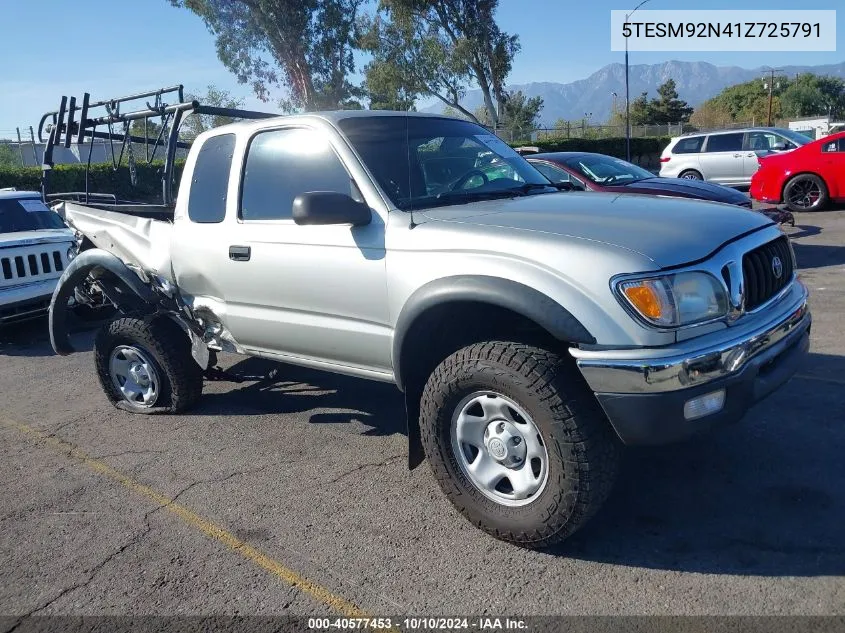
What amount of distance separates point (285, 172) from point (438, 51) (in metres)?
36.9

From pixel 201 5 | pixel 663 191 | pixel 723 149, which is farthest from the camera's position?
pixel 201 5

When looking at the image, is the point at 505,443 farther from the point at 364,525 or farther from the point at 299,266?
the point at 299,266

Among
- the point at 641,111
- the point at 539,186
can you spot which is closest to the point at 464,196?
the point at 539,186

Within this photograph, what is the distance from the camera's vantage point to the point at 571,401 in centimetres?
301

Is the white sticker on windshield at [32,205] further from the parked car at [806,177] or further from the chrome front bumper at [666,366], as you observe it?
the parked car at [806,177]

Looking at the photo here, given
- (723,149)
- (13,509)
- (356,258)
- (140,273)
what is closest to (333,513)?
(356,258)

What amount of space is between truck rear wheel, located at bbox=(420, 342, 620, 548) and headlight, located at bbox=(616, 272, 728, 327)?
404 millimetres

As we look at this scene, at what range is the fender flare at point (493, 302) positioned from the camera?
298 centimetres

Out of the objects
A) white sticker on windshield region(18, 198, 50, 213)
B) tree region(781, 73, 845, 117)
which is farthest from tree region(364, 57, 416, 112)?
tree region(781, 73, 845, 117)

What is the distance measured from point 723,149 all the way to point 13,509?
16.3 meters

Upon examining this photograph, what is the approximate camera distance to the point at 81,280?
556 centimetres

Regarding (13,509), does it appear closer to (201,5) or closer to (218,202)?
(218,202)

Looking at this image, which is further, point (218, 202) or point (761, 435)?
point (218, 202)

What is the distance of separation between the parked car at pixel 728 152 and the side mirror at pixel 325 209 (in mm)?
15022
